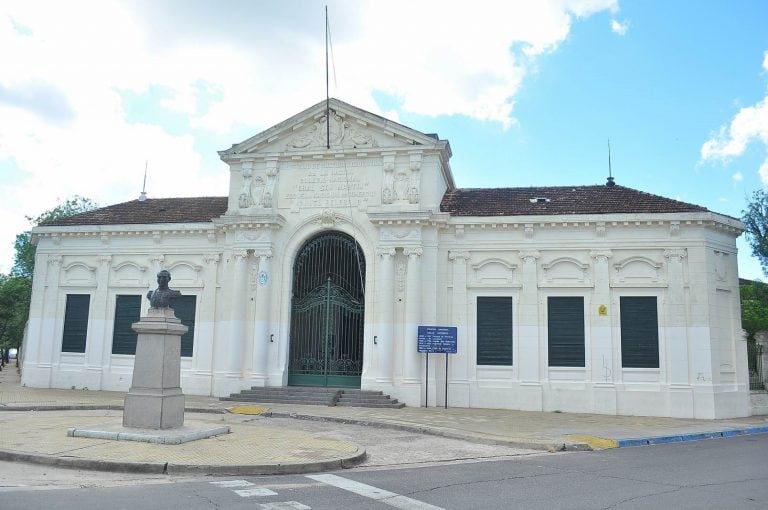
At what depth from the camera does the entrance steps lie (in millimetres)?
20141

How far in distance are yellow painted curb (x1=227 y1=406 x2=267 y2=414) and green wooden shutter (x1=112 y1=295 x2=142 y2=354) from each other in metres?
7.89

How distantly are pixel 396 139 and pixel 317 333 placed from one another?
7663mm

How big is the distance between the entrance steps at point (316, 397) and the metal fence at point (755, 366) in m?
13.0

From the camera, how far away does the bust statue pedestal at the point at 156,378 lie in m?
12.0

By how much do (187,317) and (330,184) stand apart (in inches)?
299

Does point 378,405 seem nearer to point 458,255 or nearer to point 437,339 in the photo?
point 437,339

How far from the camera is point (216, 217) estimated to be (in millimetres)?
24375

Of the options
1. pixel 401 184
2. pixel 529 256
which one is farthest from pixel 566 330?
pixel 401 184

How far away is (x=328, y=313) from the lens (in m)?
22.5

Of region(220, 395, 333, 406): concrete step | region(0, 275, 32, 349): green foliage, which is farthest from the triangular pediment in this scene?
region(0, 275, 32, 349): green foliage

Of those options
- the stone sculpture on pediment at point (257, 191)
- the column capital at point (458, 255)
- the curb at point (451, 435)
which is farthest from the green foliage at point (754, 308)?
the stone sculpture on pediment at point (257, 191)

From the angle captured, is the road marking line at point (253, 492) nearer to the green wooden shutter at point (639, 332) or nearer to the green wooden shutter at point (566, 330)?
the green wooden shutter at point (566, 330)

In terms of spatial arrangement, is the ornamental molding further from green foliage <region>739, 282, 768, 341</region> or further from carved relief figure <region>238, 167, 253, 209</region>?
green foliage <region>739, 282, 768, 341</region>

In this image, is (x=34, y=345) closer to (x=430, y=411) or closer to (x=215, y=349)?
(x=215, y=349)
